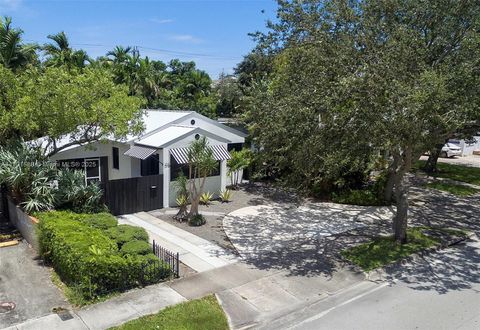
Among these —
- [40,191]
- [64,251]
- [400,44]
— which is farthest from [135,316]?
[400,44]

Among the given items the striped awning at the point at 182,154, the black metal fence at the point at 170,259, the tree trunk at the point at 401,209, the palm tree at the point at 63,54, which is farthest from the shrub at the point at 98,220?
the palm tree at the point at 63,54

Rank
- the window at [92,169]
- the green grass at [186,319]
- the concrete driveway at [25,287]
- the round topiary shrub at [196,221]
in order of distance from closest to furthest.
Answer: the green grass at [186,319], the concrete driveway at [25,287], the round topiary shrub at [196,221], the window at [92,169]

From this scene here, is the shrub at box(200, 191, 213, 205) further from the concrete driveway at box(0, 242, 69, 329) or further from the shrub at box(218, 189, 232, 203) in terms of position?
the concrete driveway at box(0, 242, 69, 329)

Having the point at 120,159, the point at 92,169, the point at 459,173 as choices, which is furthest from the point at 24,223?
the point at 459,173

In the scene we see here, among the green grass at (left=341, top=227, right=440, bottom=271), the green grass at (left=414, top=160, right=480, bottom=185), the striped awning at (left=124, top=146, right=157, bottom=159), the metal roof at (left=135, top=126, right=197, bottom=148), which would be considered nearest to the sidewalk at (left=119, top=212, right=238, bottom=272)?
the striped awning at (left=124, top=146, right=157, bottom=159)

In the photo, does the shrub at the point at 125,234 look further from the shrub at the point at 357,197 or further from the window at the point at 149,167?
the shrub at the point at 357,197

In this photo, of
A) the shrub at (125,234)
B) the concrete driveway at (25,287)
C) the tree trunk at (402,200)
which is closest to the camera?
the concrete driveway at (25,287)
